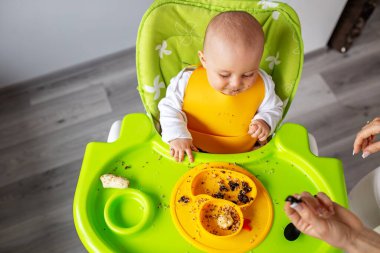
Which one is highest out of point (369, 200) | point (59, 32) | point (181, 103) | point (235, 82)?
point (235, 82)

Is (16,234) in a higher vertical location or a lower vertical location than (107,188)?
lower

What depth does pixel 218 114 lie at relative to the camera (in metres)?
0.98

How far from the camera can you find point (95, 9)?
1.53 m

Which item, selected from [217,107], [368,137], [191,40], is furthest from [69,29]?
[368,137]

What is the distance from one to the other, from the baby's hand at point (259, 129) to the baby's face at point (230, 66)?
0.09 meters

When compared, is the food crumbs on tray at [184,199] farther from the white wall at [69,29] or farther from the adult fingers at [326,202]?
the white wall at [69,29]

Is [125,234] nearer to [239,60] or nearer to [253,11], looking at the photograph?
[239,60]

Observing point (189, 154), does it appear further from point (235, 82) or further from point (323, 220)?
point (323, 220)

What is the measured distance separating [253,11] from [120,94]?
2.61 feet

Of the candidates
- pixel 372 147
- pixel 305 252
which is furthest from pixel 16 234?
pixel 372 147

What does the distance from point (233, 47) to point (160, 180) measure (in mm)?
309

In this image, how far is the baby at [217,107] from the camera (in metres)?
0.89

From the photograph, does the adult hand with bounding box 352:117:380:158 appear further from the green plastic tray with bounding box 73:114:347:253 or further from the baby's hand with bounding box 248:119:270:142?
the baby's hand with bounding box 248:119:270:142

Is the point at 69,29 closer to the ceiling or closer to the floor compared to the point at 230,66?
closer to the floor
